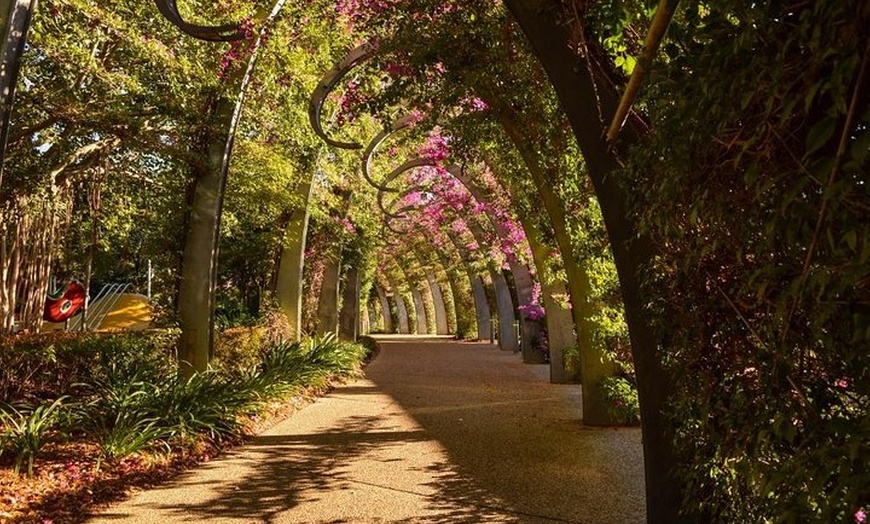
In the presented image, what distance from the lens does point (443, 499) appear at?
13.2 feet

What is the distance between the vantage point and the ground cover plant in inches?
161

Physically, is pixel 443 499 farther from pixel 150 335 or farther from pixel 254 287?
pixel 254 287

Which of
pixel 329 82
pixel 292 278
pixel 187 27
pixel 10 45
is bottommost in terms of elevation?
pixel 292 278

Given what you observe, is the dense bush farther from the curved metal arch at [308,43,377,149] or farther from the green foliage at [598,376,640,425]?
the green foliage at [598,376,640,425]

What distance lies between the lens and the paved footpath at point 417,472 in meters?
3.72

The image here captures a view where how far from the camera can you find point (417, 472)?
4.73 m

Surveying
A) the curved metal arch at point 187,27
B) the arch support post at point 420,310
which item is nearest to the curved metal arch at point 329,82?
the curved metal arch at point 187,27

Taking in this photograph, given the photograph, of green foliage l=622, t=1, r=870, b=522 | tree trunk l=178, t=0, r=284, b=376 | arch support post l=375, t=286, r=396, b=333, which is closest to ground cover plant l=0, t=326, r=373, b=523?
tree trunk l=178, t=0, r=284, b=376

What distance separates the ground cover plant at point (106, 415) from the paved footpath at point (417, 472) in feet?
1.09

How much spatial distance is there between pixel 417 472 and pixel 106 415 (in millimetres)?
2948

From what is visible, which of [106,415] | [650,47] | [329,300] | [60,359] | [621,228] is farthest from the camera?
[329,300]

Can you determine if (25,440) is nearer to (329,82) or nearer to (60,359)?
(60,359)

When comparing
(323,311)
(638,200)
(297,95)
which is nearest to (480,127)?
(297,95)

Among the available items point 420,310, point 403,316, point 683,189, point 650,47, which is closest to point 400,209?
point 650,47
